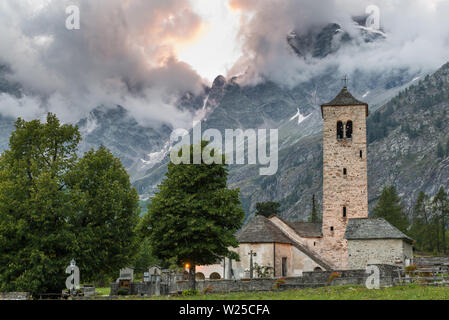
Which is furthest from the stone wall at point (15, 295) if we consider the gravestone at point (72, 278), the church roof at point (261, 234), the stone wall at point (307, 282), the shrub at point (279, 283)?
the church roof at point (261, 234)

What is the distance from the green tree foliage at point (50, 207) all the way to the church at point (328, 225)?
20.0 meters

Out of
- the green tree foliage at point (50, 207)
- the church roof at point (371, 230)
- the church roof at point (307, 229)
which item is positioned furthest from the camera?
the church roof at point (307, 229)

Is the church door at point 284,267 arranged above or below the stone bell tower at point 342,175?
below

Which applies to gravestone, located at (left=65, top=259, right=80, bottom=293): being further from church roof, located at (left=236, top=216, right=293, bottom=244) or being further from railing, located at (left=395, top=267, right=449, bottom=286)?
church roof, located at (left=236, top=216, right=293, bottom=244)

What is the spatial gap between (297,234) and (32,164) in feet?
117

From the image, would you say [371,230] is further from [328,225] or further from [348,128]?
[348,128]

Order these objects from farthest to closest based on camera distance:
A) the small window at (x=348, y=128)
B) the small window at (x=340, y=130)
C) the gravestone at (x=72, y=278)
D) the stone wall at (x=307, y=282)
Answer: the small window at (x=340, y=130) → the small window at (x=348, y=128) → the stone wall at (x=307, y=282) → the gravestone at (x=72, y=278)

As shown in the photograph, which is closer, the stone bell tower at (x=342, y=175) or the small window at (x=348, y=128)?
the stone bell tower at (x=342, y=175)

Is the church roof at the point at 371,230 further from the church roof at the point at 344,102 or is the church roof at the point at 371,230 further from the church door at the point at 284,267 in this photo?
the church roof at the point at 344,102

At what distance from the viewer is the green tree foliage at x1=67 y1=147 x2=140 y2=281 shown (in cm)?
3522

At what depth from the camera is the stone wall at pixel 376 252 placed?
47.7m

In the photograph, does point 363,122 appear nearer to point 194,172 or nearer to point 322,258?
point 322,258

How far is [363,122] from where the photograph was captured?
62344mm

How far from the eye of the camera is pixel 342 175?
6131cm
